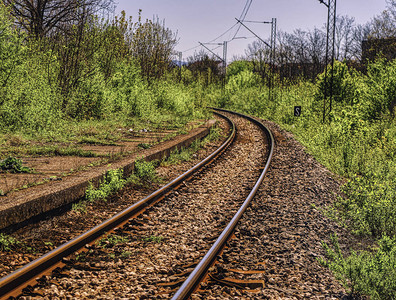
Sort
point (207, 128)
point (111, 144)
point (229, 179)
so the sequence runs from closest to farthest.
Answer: point (229, 179)
point (111, 144)
point (207, 128)

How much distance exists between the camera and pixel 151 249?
535cm

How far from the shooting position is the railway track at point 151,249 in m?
4.11

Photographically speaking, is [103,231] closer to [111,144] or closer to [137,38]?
[111,144]

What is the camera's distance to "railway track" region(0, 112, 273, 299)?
4105 millimetres

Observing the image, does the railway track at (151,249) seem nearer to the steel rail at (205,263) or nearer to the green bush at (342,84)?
the steel rail at (205,263)

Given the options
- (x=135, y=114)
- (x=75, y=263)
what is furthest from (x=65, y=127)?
(x=75, y=263)

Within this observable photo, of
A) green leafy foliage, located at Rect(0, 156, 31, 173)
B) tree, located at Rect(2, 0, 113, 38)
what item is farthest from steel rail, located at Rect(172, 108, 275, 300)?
tree, located at Rect(2, 0, 113, 38)

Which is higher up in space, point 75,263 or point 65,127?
point 65,127

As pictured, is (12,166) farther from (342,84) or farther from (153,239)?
(342,84)

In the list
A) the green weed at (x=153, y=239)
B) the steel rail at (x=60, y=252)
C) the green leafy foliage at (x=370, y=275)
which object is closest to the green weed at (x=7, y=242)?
the steel rail at (x=60, y=252)

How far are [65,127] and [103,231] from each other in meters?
8.12

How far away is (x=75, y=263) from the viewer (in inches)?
183

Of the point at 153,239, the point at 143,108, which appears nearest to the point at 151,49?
the point at 143,108

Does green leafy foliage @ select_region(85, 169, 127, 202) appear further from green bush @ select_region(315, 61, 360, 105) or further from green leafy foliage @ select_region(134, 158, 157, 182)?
green bush @ select_region(315, 61, 360, 105)
